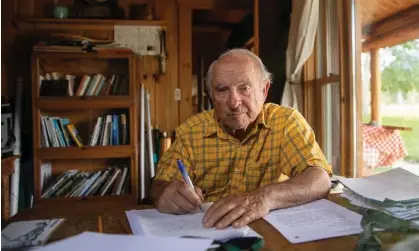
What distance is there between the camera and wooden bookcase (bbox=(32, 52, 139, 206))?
275cm

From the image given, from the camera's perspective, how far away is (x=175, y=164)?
54.1 inches

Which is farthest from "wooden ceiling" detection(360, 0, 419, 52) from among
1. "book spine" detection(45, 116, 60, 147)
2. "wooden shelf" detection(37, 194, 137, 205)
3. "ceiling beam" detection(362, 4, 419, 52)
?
"book spine" detection(45, 116, 60, 147)

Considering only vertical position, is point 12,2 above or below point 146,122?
above

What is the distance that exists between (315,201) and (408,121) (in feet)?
5.15

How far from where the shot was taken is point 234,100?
4.52 feet

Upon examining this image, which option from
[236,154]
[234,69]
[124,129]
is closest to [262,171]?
[236,154]

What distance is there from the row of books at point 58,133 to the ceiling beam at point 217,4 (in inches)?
56.8

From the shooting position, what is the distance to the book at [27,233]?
68 centimetres

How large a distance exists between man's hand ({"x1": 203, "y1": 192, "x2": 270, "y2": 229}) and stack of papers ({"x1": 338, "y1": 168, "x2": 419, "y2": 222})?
264mm

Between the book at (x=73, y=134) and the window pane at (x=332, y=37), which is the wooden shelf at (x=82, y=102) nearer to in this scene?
the book at (x=73, y=134)

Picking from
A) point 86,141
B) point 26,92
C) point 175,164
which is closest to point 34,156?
point 86,141

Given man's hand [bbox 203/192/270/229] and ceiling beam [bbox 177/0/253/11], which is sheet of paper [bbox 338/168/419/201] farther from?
ceiling beam [bbox 177/0/253/11]

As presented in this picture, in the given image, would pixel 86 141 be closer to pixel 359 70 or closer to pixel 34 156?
pixel 34 156

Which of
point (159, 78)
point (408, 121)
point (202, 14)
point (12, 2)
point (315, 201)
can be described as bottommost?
point (315, 201)
